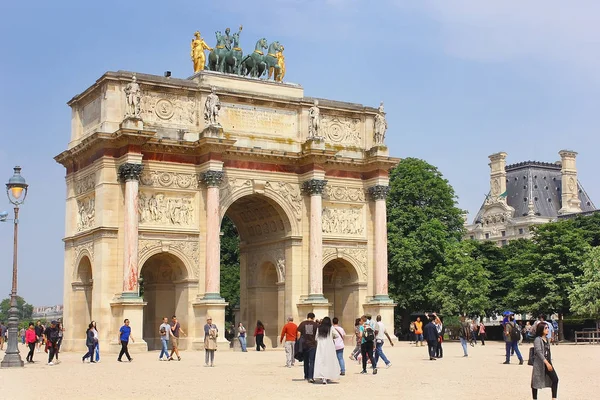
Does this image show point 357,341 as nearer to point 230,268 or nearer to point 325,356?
point 325,356

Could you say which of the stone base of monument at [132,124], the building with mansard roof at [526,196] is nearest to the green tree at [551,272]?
the stone base of monument at [132,124]

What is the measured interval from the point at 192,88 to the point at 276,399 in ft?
91.8

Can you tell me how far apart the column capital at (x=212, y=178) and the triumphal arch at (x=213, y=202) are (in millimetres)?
64

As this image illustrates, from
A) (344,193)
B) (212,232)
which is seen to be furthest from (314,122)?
(212,232)

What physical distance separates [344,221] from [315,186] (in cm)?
329

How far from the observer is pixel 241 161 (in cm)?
4528

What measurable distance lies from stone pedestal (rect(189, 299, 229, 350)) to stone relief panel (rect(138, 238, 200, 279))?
1684mm

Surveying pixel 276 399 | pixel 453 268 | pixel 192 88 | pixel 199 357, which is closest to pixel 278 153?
pixel 192 88

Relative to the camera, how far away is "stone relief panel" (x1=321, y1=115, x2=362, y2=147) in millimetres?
48469

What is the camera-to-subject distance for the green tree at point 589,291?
54688 mm

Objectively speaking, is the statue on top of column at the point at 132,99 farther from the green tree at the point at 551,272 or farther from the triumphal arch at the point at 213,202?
the green tree at the point at 551,272

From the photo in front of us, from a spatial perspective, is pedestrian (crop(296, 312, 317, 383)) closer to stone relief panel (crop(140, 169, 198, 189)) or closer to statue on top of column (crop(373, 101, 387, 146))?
stone relief panel (crop(140, 169, 198, 189))

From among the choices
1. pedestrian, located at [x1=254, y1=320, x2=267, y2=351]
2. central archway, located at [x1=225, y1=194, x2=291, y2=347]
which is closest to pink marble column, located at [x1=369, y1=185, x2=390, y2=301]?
central archway, located at [x1=225, y1=194, x2=291, y2=347]

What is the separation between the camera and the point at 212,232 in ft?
142
